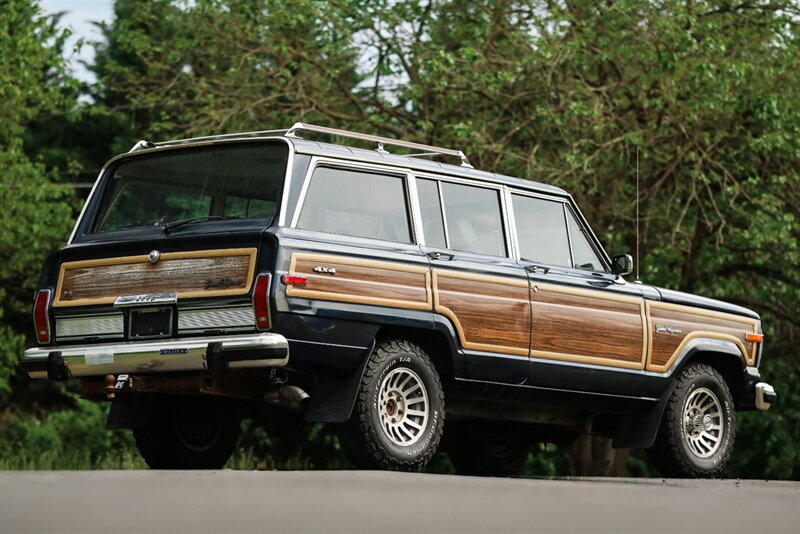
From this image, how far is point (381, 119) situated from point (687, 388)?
10.1 meters

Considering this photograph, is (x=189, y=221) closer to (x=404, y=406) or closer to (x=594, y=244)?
(x=404, y=406)

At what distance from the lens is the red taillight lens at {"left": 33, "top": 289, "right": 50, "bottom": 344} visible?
9.15 meters

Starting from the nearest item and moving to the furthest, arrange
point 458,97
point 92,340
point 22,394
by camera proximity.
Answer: point 92,340, point 458,97, point 22,394

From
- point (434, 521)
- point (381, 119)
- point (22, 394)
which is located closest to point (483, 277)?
point (434, 521)

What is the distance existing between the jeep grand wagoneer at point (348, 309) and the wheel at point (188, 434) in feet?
0.06

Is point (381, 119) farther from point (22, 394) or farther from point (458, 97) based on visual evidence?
point (22, 394)

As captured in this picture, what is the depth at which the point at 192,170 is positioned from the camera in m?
9.34

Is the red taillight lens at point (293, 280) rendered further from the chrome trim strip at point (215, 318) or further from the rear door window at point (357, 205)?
the rear door window at point (357, 205)

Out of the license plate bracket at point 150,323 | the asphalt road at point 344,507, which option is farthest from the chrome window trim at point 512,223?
the asphalt road at point 344,507

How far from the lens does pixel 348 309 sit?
8.59 metres

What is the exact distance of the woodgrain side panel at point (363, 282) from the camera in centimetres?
836

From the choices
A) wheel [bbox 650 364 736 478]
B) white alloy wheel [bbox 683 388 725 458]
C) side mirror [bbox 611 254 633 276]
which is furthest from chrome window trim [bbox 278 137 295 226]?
white alloy wheel [bbox 683 388 725 458]

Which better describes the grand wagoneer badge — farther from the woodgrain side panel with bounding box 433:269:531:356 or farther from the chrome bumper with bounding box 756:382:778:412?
the chrome bumper with bounding box 756:382:778:412

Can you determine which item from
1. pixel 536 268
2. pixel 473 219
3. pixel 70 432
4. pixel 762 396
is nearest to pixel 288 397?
pixel 473 219
